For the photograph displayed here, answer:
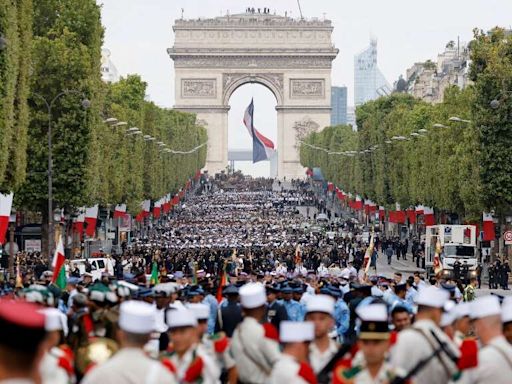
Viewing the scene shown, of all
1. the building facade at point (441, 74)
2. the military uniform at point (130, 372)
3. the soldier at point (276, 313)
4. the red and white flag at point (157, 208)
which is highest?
the building facade at point (441, 74)

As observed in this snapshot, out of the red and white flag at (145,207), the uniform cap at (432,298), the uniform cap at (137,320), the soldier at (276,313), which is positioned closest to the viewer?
the uniform cap at (137,320)

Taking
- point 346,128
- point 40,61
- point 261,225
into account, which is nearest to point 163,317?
point 40,61

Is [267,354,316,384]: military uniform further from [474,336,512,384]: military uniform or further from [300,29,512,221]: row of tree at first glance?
[300,29,512,221]: row of tree

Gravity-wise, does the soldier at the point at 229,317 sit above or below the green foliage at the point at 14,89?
below

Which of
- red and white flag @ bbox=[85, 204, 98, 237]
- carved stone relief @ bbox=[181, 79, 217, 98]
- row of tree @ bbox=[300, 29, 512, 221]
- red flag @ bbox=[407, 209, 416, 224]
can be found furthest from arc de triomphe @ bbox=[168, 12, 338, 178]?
red and white flag @ bbox=[85, 204, 98, 237]

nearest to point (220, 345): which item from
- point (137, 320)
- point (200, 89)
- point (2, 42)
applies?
point (137, 320)

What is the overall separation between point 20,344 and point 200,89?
181m

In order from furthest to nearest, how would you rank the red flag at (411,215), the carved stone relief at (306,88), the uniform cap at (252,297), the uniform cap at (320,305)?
the carved stone relief at (306,88)
the red flag at (411,215)
the uniform cap at (252,297)
the uniform cap at (320,305)

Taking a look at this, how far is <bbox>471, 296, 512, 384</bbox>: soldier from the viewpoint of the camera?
34.1 ft

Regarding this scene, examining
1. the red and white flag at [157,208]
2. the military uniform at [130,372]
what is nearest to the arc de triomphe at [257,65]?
the red and white flag at [157,208]

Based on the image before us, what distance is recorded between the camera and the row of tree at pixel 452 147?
62.4 meters

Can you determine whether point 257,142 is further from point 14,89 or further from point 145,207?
point 14,89

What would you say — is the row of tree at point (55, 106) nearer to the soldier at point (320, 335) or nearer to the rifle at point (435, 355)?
the soldier at point (320, 335)

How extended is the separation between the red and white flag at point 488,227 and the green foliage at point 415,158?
436 mm
